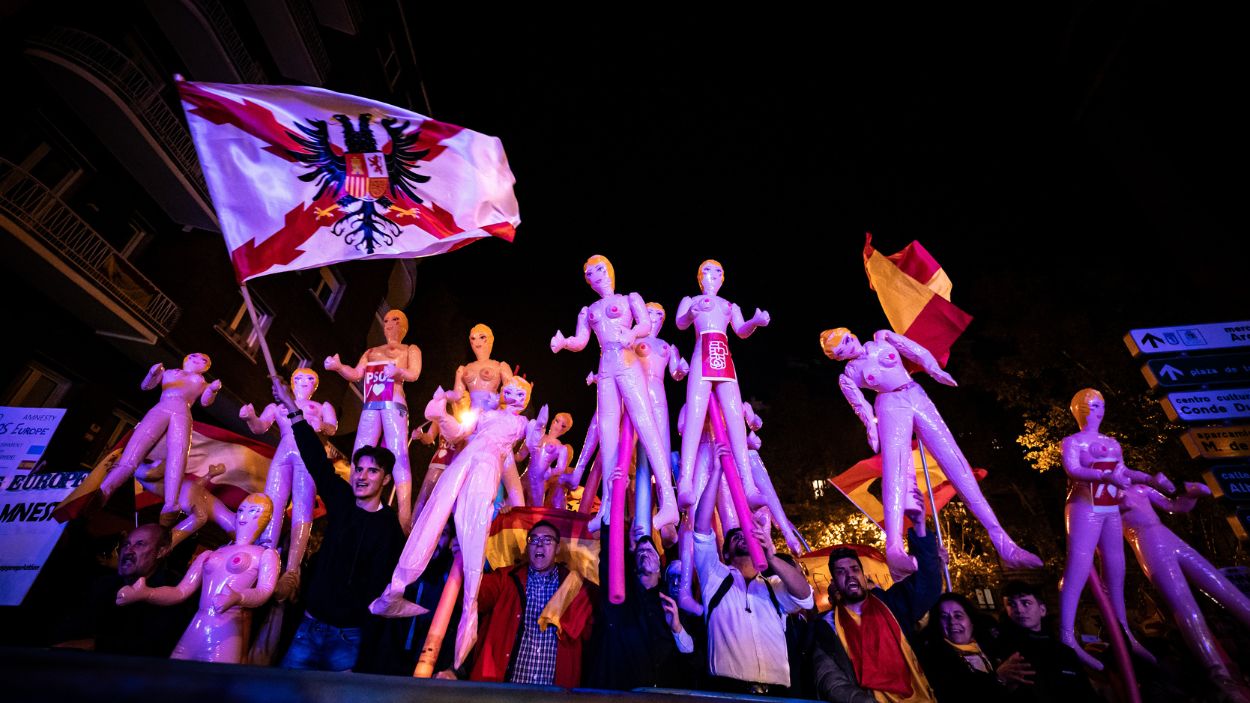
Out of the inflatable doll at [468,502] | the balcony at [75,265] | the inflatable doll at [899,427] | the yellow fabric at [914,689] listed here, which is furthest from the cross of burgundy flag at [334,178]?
the balcony at [75,265]

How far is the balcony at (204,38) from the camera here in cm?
1264

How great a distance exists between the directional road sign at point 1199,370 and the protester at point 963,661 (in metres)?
4.27

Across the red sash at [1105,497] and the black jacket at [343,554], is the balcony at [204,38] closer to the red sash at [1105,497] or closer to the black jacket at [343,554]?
the black jacket at [343,554]

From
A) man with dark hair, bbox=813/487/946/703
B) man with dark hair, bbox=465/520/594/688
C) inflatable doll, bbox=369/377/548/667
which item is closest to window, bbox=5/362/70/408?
inflatable doll, bbox=369/377/548/667

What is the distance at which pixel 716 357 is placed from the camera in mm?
7031

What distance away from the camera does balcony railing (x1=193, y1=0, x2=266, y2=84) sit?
13.0 meters

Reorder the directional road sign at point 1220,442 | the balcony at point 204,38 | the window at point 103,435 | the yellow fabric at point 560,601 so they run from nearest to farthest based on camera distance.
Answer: the yellow fabric at point 560,601 < the directional road sign at point 1220,442 < the window at point 103,435 < the balcony at point 204,38

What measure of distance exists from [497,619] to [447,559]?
0.80 metres

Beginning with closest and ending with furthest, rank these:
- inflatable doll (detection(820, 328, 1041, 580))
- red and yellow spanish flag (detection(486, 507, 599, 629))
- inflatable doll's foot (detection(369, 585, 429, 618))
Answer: inflatable doll's foot (detection(369, 585, 429, 618))
inflatable doll (detection(820, 328, 1041, 580))
red and yellow spanish flag (detection(486, 507, 599, 629))

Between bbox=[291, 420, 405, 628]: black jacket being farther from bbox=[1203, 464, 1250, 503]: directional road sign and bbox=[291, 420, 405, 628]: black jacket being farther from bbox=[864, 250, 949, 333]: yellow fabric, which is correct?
bbox=[1203, 464, 1250, 503]: directional road sign

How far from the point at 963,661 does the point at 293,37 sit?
65.2 ft

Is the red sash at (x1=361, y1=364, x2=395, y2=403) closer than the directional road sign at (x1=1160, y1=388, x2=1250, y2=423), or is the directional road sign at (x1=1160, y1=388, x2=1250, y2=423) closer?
the directional road sign at (x1=1160, y1=388, x2=1250, y2=423)

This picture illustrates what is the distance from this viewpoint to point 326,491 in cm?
462

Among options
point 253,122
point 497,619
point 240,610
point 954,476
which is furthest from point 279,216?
point 954,476
